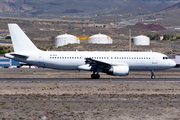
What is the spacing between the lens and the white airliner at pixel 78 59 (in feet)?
137

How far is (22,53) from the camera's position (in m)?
42.4

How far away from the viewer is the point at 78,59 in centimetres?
4244

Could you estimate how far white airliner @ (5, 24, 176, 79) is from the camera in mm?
41688

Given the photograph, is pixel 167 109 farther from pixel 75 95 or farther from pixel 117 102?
pixel 75 95

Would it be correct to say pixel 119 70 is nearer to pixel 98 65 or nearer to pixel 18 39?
pixel 98 65

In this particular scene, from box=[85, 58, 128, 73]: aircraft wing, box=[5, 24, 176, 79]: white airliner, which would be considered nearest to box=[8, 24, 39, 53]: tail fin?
box=[5, 24, 176, 79]: white airliner

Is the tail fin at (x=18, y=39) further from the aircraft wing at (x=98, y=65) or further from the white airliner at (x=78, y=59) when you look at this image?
the aircraft wing at (x=98, y=65)

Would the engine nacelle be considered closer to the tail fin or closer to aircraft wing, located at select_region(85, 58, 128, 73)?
aircraft wing, located at select_region(85, 58, 128, 73)

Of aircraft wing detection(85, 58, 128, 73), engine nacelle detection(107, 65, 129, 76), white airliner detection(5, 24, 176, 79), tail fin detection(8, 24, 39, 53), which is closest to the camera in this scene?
engine nacelle detection(107, 65, 129, 76)

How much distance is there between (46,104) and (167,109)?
30.1 ft

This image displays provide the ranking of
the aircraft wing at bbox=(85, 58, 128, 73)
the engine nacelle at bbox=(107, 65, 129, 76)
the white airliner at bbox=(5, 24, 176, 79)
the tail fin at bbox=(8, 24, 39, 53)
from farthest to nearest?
the tail fin at bbox=(8, 24, 39, 53) < the white airliner at bbox=(5, 24, 176, 79) < the aircraft wing at bbox=(85, 58, 128, 73) < the engine nacelle at bbox=(107, 65, 129, 76)

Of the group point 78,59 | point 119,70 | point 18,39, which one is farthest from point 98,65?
point 18,39

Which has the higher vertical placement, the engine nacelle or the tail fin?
the tail fin

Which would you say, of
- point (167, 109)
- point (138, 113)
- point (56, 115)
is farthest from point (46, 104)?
point (167, 109)
